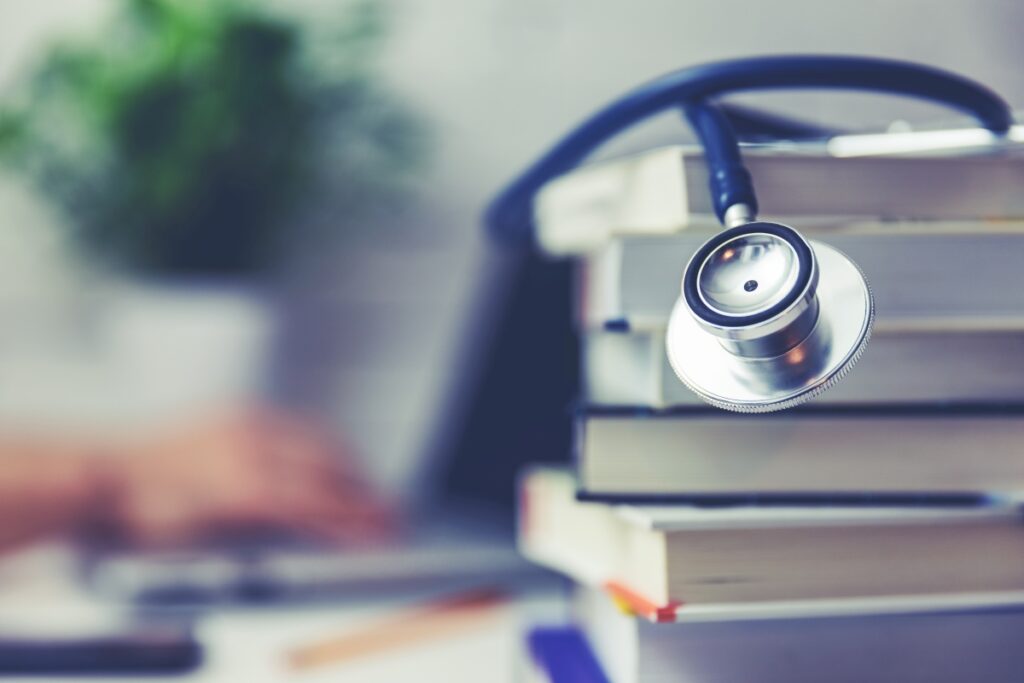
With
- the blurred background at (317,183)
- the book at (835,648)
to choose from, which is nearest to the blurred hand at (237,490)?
the blurred background at (317,183)

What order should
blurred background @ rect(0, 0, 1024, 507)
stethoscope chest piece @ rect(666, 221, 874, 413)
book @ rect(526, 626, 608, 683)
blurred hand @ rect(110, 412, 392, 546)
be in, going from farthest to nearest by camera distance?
blurred background @ rect(0, 0, 1024, 507)
blurred hand @ rect(110, 412, 392, 546)
book @ rect(526, 626, 608, 683)
stethoscope chest piece @ rect(666, 221, 874, 413)

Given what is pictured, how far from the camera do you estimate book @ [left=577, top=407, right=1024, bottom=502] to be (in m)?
0.32

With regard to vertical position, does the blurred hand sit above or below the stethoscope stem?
below

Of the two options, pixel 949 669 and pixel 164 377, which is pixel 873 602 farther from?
pixel 164 377

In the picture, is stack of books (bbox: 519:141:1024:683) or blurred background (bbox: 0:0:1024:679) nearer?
stack of books (bbox: 519:141:1024:683)

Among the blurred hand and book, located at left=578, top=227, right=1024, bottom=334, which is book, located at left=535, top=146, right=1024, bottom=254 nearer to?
book, located at left=578, top=227, right=1024, bottom=334

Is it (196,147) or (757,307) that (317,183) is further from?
(757,307)

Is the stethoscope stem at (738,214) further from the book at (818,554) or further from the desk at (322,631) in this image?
the desk at (322,631)

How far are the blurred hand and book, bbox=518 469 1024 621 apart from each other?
1.11 ft

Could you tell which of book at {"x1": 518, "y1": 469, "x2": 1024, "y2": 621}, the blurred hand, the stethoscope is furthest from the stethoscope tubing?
the blurred hand

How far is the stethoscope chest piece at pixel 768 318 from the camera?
0.23m

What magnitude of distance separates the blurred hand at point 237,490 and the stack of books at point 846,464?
0.33 metres

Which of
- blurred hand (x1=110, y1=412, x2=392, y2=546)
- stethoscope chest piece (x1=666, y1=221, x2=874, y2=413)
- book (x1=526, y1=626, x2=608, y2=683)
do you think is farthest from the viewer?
blurred hand (x1=110, y1=412, x2=392, y2=546)

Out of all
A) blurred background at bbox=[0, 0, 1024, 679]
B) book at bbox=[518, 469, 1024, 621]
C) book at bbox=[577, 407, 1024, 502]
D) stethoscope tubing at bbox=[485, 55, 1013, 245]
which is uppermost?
blurred background at bbox=[0, 0, 1024, 679]
